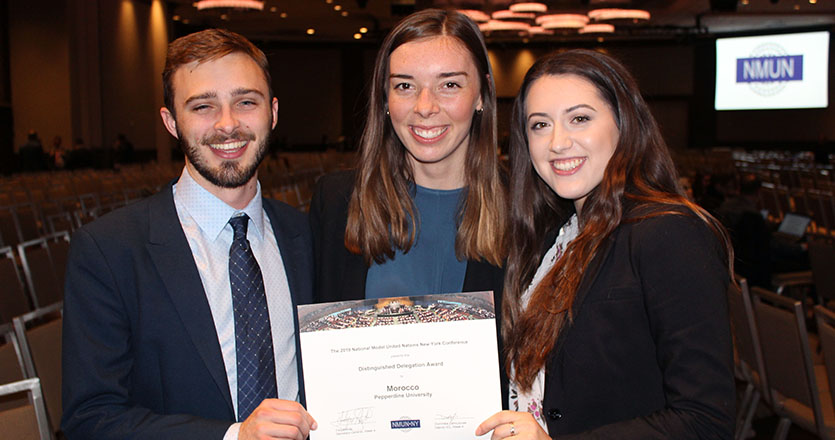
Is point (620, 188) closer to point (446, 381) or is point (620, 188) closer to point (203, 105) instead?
point (446, 381)

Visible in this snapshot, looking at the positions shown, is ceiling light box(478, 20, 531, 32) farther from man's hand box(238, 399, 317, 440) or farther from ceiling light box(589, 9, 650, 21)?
man's hand box(238, 399, 317, 440)

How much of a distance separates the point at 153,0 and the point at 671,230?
69.9ft

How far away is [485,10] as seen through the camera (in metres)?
21.1

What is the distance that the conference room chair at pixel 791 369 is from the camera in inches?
125

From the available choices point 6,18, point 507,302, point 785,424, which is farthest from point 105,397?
point 6,18

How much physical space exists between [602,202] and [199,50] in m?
1.02

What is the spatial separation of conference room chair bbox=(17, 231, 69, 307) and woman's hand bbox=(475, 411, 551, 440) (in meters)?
4.01

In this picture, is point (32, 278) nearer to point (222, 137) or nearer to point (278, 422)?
point (222, 137)

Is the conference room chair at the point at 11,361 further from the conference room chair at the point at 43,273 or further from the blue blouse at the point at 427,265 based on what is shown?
the conference room chair at the point at 43,273

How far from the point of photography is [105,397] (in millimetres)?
1543

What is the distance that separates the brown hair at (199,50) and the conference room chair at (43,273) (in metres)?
3.40

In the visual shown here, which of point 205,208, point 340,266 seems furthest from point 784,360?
point 205,208

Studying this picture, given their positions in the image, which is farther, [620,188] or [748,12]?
[748,12]
